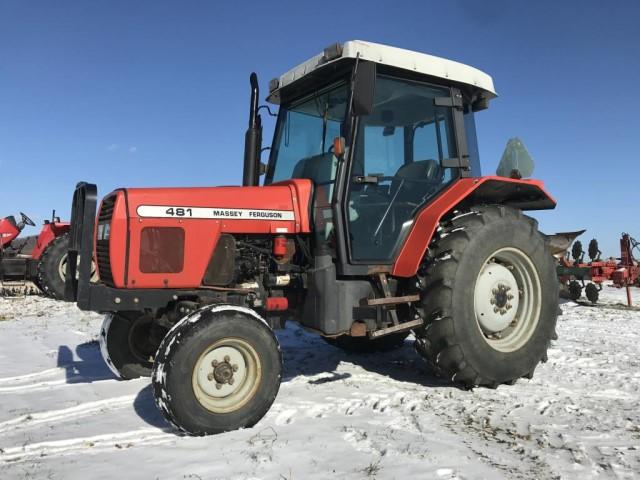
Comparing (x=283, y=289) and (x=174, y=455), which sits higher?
(x=283, y=289)

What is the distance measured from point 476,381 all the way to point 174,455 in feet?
7.68

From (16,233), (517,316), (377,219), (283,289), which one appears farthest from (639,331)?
(16,233)

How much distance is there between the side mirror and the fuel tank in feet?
3.22

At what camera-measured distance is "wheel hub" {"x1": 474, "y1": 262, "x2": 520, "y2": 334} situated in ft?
14.7

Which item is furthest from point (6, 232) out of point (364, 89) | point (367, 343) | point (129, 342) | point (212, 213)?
point (364, 89)

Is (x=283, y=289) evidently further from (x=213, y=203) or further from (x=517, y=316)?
(x=517, y=316)

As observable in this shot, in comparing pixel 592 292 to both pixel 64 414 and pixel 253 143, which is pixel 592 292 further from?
pixel 64 414

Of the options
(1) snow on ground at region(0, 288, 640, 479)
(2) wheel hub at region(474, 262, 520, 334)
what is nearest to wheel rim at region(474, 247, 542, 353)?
(2) wheel hub at region(474, 262, 520, 334)

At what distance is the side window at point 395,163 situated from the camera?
14.0ft

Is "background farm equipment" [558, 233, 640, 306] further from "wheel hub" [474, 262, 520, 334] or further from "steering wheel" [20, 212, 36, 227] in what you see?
"steering wheel" [20, 212, 36, 227]

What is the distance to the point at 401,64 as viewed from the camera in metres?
4.29

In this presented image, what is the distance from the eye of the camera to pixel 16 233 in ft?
43.3

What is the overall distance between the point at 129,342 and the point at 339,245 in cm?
194

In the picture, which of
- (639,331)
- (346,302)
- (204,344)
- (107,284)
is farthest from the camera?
(639,331)
